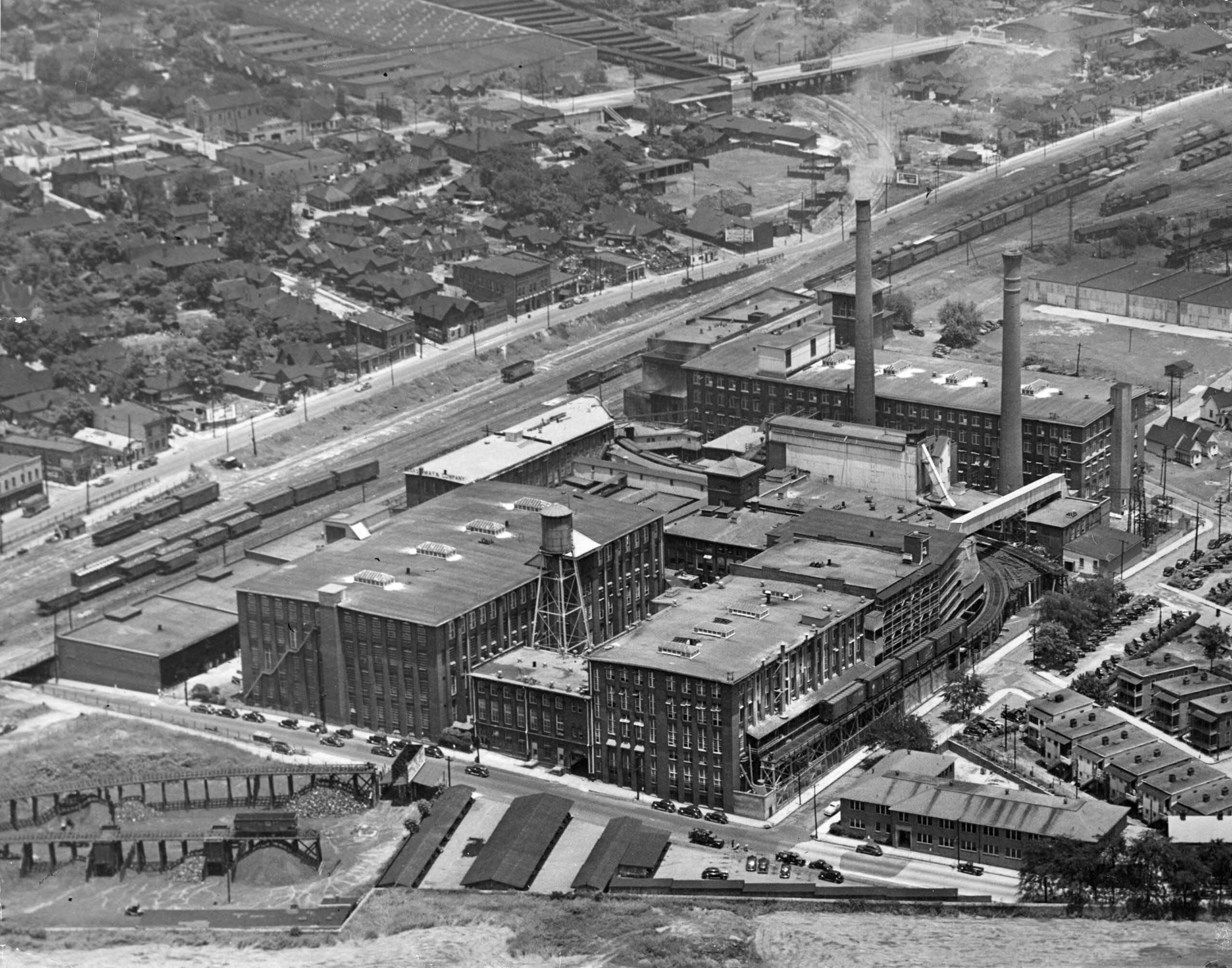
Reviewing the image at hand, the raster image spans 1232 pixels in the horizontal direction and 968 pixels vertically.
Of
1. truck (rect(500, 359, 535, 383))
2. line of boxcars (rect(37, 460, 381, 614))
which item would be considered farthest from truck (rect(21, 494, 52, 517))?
truck (rect(500, 359, 535, 383))

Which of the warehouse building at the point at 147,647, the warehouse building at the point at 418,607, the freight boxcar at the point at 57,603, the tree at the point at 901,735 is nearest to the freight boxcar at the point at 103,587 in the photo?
the freight boxcar at the point at 57,603

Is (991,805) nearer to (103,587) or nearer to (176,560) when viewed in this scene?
(176,560)

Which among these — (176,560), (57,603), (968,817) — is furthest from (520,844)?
(176,560)

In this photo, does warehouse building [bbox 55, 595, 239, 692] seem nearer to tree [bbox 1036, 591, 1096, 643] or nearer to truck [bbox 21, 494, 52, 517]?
truck [bbox 21, 494, 52, 517]

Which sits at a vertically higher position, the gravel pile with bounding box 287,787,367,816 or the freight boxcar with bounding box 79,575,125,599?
the gravel pile with bounding box 287,787,367,816

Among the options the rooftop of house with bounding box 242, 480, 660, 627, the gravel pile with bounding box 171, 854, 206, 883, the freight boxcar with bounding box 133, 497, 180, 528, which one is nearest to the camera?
the gravel pile with bounding box 171, 854, 206, 883

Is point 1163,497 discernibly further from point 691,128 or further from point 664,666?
point 691,128

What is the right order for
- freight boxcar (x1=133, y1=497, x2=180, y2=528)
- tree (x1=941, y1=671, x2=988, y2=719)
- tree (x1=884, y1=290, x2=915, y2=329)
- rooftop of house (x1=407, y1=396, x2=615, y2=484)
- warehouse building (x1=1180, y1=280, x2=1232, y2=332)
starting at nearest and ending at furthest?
tree (x1=941, y1=671, x2=988, y2=719), rooftop of house (x1=407, y1=396, x2=615, y2=484), freight boxcar (x1=133, y1=497, x2=180, y2=528), warehouse building (x1=1180, y1=280, x2=1232, y2=332), tree (x1=884, y1=290, x2=915, y2=329)
